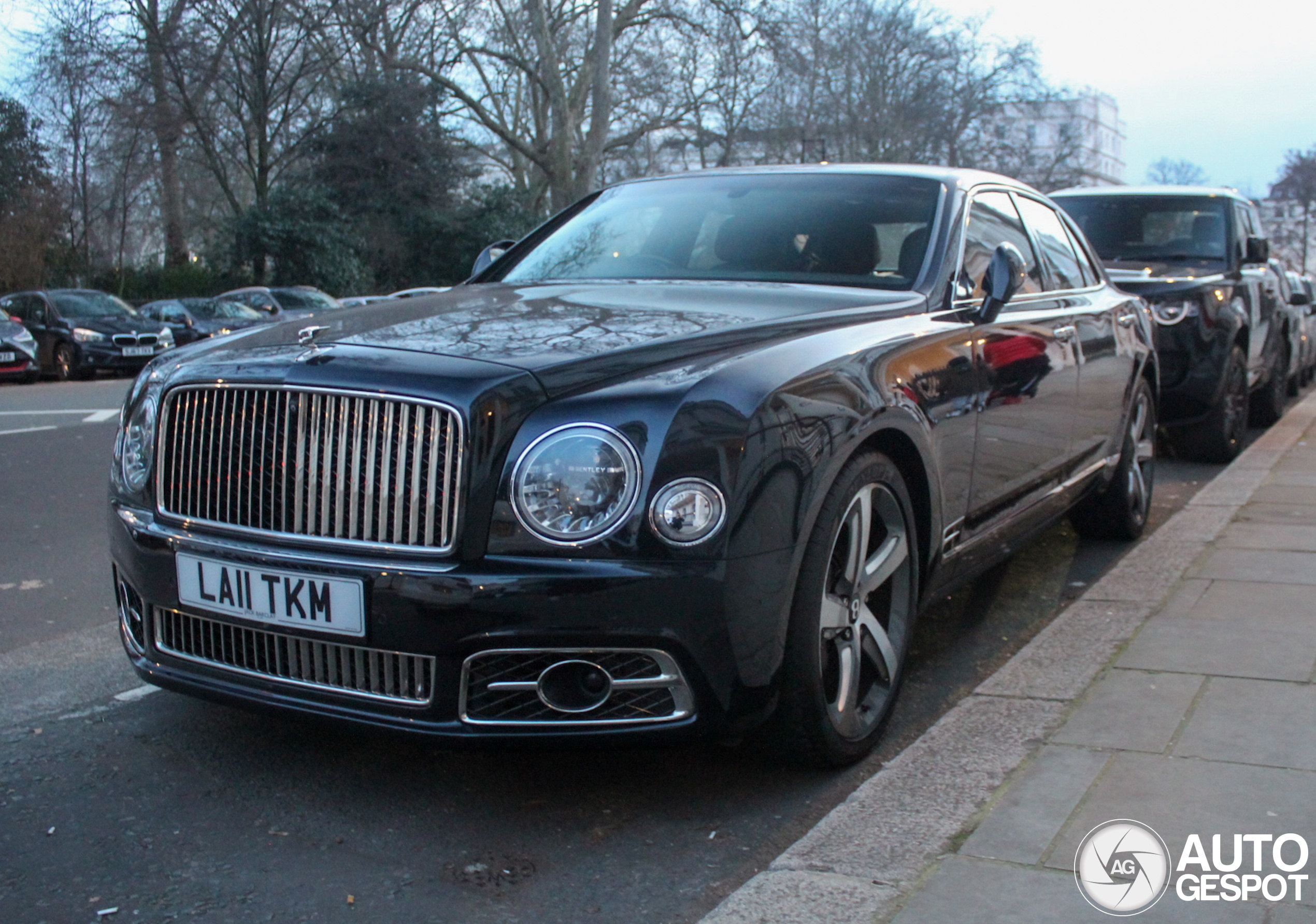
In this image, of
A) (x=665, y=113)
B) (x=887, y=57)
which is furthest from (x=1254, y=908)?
(x=887, y=57)

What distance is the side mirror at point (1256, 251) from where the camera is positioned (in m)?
9.71

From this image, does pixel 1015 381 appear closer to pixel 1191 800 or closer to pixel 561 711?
pixel 1191 800

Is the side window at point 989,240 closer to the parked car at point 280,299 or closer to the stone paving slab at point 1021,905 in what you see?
the stone paving slab at point 1021,905

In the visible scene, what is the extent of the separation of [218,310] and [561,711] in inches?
1031

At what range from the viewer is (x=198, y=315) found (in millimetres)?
27297

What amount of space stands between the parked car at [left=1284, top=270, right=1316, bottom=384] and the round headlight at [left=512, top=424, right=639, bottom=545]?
11.4m

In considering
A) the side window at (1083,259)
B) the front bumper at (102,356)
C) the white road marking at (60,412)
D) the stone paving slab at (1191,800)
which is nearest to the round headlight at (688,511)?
the stone paving slab at (1191,800)

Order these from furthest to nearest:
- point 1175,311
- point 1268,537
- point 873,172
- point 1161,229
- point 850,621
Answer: point 1161,229, point 1175,311, point 1268,537, point 873,172, point 850,621

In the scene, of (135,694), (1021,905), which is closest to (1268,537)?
(1021,905)

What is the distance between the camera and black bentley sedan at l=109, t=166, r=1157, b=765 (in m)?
2.90

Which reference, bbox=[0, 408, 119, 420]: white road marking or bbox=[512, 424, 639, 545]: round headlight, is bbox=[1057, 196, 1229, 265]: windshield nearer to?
bbox=[512, 424, 639, 545]: round headlight

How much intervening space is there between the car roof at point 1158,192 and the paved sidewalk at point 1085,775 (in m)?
5.86

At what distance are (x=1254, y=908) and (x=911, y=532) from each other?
1.39 metres

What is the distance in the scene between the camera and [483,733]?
299 centimetres
